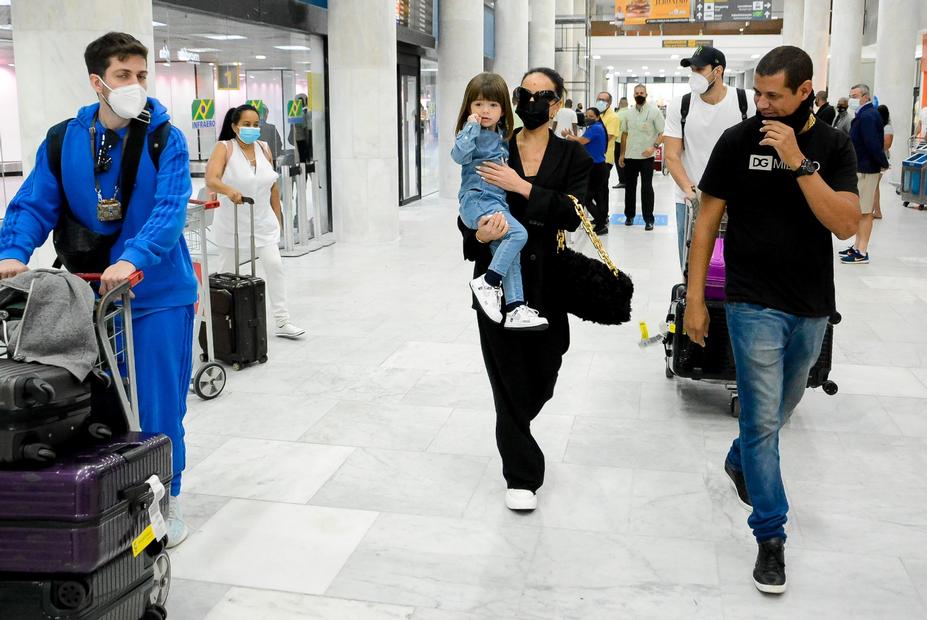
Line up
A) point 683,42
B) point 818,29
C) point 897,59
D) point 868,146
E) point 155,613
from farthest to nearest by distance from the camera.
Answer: point 683,42
point 818,29
point 897,59
point 868,146
point 155,613

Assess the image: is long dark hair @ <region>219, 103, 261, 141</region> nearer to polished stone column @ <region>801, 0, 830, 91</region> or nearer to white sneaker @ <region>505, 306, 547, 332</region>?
white sneaker @ <region>505, 306, 547, 332</region>

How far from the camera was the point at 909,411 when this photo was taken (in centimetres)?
566

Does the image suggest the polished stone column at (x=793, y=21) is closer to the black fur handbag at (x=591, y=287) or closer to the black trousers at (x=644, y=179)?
the black trousers at (x=644, y=179)

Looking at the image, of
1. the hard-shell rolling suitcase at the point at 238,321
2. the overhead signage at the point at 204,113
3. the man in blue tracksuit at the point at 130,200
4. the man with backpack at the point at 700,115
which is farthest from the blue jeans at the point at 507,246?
the overhead signage at the point at 204,113

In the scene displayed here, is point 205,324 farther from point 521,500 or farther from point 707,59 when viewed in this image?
point 707,59

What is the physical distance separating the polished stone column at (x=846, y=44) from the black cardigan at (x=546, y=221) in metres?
24.0

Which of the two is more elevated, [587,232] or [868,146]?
[868,146]

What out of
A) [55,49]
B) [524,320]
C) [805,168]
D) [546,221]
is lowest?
[524,320]

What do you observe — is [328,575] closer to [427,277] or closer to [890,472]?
[890,472]

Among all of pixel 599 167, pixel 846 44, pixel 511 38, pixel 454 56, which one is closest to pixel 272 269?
pixel 599 167

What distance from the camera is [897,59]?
71.1 ft

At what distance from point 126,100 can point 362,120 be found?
9.11m

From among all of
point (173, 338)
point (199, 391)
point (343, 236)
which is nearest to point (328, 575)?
point (173, 338)

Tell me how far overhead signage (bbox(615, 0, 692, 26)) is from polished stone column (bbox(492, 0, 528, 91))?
395 inches
